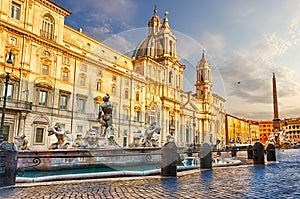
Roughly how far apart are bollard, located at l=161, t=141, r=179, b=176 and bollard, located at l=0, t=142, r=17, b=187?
4060mm

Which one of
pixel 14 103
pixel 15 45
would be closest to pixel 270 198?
pixel 14 103

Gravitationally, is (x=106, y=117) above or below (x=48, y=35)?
below

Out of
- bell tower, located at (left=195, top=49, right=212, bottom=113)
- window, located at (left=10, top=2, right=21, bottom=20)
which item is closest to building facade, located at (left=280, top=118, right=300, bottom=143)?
window, located at (left=10, top=2, right=21, bottom=20)

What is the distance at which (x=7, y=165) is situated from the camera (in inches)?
246

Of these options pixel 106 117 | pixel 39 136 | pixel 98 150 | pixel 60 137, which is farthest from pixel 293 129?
pixel 98 150

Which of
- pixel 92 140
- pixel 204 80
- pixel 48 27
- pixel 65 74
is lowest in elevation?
pixel 92 140

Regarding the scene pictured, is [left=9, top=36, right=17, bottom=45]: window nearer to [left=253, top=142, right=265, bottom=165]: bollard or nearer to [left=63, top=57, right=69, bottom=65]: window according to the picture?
[left=63, top=57, right=69, bottom=65]: window

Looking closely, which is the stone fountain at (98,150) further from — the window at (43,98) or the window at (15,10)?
the window at (15,10)

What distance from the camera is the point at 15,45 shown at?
24.5 meters

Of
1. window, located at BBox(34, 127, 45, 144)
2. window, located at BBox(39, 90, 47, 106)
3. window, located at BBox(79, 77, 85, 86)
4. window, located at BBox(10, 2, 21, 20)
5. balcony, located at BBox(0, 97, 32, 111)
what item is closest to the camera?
balcony, located at BBox(0, 97, 32, 111)

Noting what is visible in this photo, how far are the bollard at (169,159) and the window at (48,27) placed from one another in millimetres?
24078

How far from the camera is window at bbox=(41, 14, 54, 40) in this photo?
2749 centimetres

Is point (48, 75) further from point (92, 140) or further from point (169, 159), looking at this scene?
point (169, 159)

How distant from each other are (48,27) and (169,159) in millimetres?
25163
